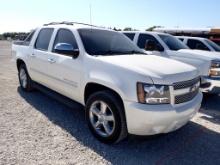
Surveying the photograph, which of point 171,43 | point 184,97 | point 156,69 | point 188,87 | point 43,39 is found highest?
point 43,39

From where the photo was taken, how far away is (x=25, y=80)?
6613mm

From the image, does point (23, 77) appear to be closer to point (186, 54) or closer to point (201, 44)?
point (186, 54)

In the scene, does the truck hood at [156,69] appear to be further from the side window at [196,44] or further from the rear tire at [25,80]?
the side window at [196,44]

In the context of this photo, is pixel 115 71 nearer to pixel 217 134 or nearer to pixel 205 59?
pixel 217 134

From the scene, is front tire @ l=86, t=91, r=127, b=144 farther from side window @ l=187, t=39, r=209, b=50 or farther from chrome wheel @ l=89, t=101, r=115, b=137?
A: side window @ l=187, t=39, r=209, b=50

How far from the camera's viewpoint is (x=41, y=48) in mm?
5574

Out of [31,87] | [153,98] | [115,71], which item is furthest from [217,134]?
[31,87]

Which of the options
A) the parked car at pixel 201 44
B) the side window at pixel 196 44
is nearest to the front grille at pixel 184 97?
the parked car at pixel 201 44

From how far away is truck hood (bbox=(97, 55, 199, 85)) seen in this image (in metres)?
3.39

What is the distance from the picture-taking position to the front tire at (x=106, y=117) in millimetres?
3559

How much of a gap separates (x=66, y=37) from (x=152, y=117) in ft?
7.98

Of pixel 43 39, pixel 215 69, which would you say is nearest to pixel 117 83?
pixel 43 39

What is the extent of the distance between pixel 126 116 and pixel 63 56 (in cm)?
184

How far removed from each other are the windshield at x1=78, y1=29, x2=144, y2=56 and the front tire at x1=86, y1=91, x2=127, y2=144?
33.5 inches
